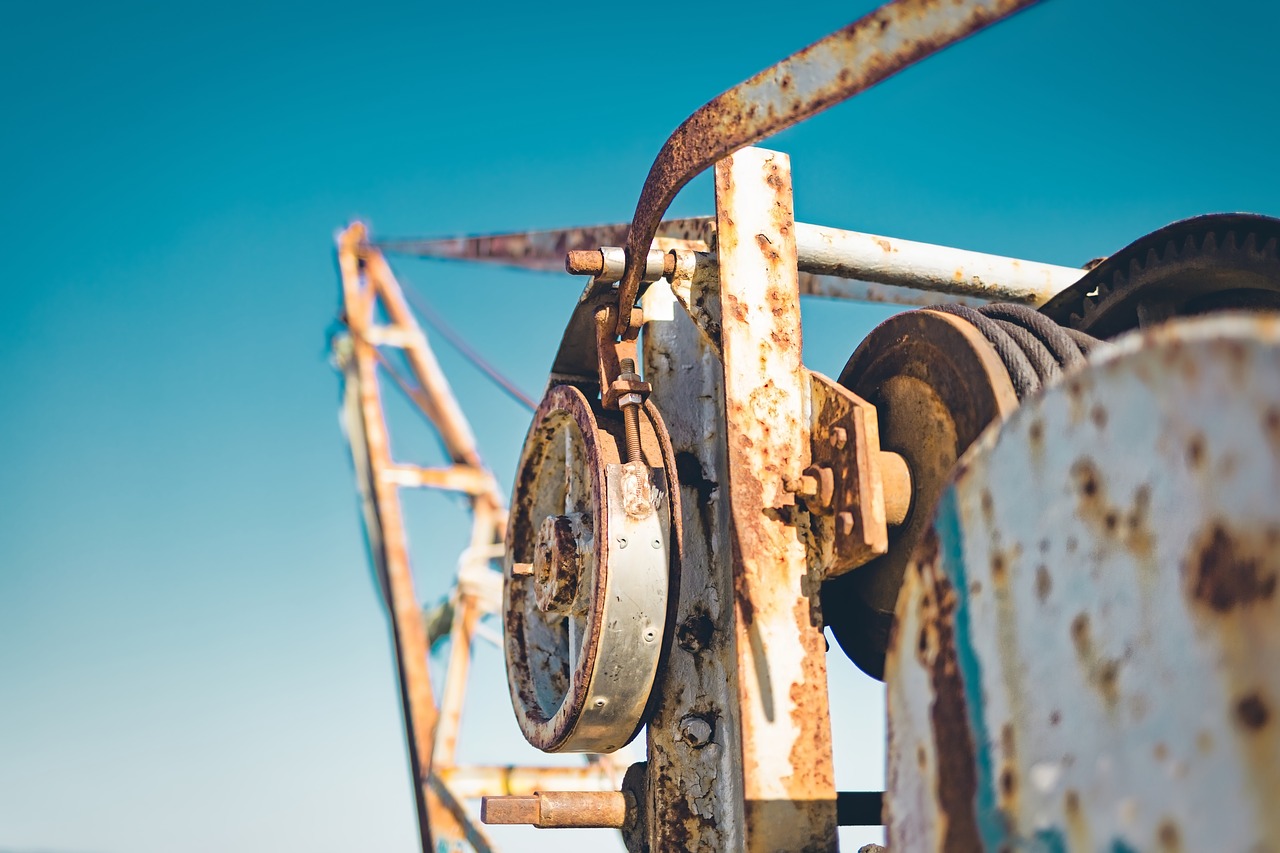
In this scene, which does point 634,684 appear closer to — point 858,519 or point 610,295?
point 858,519

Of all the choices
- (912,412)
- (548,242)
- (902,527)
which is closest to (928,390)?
(912,412)

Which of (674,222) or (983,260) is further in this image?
(983,260)

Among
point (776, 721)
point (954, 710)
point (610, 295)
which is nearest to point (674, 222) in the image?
point (610, 295)

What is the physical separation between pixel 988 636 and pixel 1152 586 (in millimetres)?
192

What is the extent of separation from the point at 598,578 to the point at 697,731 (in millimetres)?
291

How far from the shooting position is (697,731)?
75.7 inches

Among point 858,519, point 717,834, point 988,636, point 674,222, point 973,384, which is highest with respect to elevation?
point 674,222

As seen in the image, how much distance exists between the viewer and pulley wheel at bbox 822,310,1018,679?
174 centimetres

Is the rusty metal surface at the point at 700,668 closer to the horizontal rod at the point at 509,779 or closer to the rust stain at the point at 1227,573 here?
the rust stain at the point at 1227,573

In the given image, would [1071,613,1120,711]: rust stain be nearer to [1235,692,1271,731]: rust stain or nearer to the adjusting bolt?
[1235,692,1271,731]: rust stain

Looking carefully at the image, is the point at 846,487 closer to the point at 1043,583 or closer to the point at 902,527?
the point at 902,527

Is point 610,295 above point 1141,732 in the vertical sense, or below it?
above

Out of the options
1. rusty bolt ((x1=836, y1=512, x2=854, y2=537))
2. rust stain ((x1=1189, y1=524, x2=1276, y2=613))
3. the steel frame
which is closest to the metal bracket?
rusty bolt ((x1=836, y1=512, x2=854, y2=537))

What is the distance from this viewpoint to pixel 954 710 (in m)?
1.05
